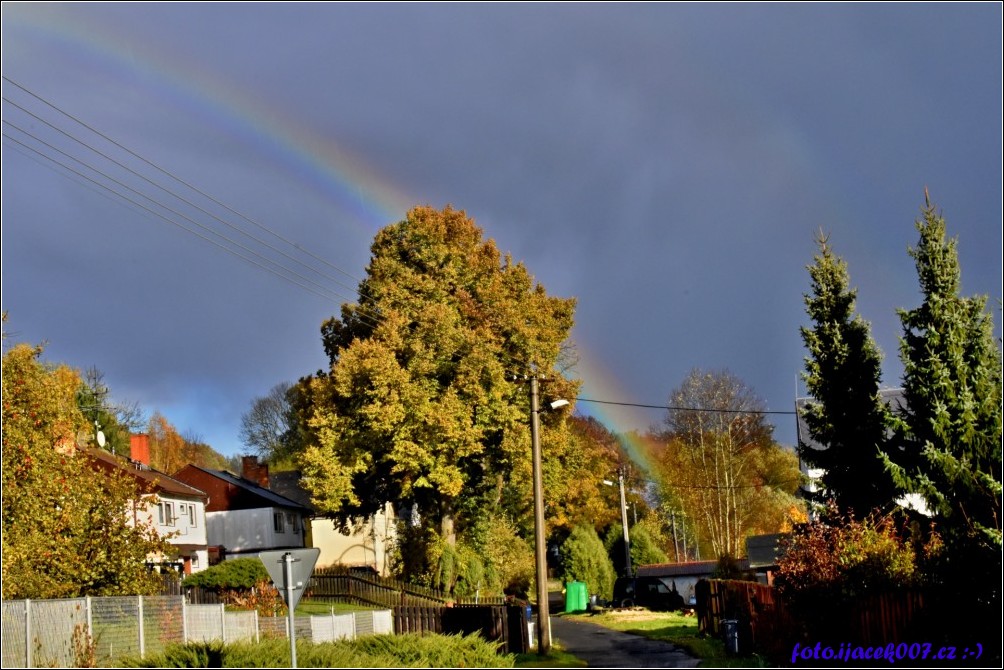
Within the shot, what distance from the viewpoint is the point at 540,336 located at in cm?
4812

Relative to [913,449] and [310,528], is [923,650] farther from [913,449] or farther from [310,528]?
[310,528]

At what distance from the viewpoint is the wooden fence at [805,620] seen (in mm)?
20578

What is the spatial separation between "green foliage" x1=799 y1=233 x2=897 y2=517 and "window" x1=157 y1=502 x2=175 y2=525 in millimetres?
33632

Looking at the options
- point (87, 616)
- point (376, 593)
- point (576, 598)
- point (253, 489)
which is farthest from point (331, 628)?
point (253, 489)

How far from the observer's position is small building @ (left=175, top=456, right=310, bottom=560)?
6375 cm

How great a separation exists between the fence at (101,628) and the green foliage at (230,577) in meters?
13.6

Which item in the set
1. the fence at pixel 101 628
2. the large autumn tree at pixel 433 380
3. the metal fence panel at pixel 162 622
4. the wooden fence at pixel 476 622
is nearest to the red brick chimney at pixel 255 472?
the large autumn tree at pixel 433 380

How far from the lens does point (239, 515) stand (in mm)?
63750

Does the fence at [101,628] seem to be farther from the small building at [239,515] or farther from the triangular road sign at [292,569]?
the small building at [239,515]

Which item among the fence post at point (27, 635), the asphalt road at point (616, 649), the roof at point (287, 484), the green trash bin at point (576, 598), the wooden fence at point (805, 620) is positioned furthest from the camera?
the roof at point (287, 484)

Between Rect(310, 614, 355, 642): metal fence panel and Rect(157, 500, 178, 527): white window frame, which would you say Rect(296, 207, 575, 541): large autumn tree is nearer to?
Rect(157, 500, 178, 527): white window frame

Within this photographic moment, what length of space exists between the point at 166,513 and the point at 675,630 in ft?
93.0

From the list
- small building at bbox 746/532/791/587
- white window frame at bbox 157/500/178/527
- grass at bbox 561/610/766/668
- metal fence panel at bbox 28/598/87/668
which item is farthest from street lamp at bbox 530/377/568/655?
white window frame at bbox 157/500/178/527

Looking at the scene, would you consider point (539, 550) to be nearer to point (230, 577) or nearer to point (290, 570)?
point (230, 577)
